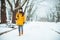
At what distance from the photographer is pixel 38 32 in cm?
293

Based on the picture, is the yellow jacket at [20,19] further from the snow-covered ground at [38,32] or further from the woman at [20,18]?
the snow-covered ground at [38,32]

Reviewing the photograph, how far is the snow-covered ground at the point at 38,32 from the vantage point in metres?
2.54

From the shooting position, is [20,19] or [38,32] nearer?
[20,19]

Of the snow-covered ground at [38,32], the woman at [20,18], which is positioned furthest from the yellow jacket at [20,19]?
the snow-covered ground at [38,32]

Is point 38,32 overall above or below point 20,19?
below

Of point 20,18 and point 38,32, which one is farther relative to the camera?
point 38,32

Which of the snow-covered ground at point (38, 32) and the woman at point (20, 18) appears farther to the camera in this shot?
the woman at point (20, 18)

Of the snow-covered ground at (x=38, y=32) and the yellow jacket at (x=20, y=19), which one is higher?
the yellow jacket at (x=20, y=19)

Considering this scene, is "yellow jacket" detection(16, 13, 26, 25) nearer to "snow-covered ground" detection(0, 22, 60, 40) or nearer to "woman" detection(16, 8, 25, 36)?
"woman" detection(16, 8, 25, 36)

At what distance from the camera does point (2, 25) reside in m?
2.63

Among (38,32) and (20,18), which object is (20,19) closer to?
(20,18)

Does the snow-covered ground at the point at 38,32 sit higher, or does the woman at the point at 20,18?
the woman at the point at 20,18

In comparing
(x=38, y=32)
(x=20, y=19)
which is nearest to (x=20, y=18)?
(x=20, y=19)

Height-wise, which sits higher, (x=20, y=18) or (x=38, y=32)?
(x=20, y=18)
